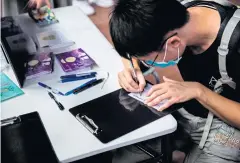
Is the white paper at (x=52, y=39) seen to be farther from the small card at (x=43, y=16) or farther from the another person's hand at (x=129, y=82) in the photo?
the another person's hand at (x=129, y=82)

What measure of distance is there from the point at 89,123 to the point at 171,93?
294 millimetres

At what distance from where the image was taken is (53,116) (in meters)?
1.11

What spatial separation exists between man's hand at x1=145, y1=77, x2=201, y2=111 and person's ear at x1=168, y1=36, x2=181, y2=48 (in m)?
0.13

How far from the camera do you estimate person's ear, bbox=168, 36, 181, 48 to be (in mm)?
1145

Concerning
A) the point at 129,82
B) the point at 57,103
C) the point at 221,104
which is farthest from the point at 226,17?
the point at 57,103

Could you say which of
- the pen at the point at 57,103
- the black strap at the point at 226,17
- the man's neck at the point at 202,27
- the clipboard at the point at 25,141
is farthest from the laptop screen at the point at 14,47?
the black strap at the point at 226,17

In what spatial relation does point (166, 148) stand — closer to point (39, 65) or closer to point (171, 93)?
point (171, 93)

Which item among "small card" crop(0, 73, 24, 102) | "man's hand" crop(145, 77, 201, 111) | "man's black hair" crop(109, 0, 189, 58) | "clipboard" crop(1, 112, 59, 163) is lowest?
"small card" crop(0, 73, 24, 102)

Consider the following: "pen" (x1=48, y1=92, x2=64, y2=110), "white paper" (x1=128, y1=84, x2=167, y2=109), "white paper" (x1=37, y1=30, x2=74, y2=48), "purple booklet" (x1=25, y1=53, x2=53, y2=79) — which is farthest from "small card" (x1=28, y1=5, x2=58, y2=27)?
"white paper" (x1=128, y1=84, x2=167, y2=109)

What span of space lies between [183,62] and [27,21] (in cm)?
83

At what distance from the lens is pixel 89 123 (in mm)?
1063

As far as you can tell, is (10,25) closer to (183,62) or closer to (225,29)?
(183,62)

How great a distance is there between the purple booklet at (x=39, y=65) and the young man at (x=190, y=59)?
29cm

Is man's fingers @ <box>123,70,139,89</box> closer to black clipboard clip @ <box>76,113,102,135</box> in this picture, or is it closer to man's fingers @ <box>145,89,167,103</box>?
man's fingers @ <box>145,89,167,103</box>
